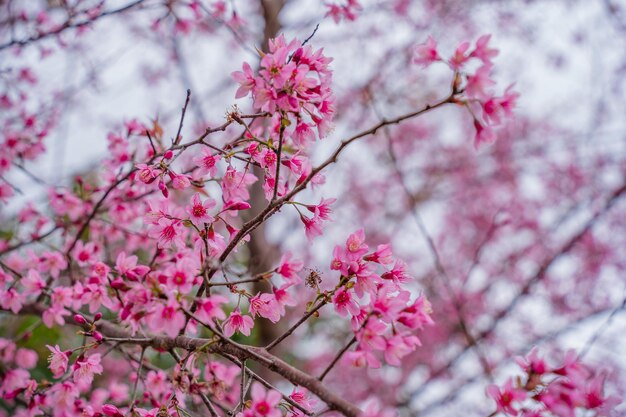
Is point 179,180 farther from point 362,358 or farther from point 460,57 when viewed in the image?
point 460,57

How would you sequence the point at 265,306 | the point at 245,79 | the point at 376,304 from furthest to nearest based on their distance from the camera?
the point at 265,306
the point at 245,79
the point at 376,304

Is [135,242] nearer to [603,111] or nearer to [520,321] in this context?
[520,321]

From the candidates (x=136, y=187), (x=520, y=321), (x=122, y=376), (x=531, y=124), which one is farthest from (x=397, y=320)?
(x=531, y=124)

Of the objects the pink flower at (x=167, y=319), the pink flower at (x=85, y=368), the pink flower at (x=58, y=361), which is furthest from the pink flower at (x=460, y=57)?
the pink flower at (x=58, y=361)

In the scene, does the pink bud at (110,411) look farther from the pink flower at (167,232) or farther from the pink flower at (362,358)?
the pink flower at (362,358)

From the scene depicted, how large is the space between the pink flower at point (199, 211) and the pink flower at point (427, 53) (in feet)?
2.48

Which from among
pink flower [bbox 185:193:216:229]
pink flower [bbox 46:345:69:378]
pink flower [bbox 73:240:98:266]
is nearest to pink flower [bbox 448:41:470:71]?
pink flower [bbox 185:193:216:229]

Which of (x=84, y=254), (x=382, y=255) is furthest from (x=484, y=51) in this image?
(x=84, y=254)

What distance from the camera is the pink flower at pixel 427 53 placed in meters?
1.44

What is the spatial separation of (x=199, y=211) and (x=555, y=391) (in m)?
1.06

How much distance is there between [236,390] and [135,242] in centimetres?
102

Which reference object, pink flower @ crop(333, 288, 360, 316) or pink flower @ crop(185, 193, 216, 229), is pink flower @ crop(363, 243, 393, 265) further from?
pink flower @ crop(185, 193, 216, 229)

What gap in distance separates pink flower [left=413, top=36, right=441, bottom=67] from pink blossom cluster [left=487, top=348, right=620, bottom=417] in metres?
0.83

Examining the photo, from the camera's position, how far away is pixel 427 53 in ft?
4.75
